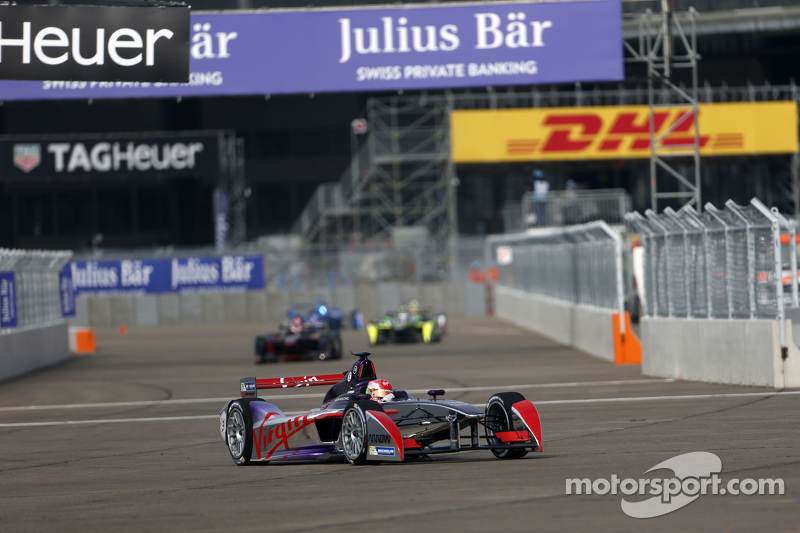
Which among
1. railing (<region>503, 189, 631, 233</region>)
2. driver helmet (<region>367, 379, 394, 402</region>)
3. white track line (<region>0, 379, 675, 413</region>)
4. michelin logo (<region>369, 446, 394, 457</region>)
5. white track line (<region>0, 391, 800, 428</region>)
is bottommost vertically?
white track line (<region>0, 379, 675, 413</region>)

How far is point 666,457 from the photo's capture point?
10656mm

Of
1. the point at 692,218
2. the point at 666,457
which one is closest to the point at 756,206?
the point at 692,218

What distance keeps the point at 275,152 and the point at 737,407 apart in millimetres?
51399

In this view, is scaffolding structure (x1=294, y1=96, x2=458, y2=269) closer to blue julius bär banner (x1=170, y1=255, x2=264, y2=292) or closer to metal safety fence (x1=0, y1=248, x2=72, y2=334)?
blue julius bär banner (x1=170, y1=255, x2=264, y2=292)

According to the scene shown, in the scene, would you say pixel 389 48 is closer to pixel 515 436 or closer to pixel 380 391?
pixel 380 391

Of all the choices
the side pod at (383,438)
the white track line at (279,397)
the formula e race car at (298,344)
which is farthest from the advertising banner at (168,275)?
the side pod at (383,438)

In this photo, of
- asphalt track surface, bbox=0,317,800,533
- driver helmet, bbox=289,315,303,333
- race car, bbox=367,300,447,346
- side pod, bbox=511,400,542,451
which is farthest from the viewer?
race car, bbox=367,300,447,346

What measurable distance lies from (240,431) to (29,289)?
708 inches

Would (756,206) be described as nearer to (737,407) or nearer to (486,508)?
(737,407)

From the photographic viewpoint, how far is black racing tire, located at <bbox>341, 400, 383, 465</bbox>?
10.6m

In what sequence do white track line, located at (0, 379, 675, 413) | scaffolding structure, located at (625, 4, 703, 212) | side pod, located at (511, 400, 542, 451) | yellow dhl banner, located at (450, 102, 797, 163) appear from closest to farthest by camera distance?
side pod, located at (511, 400, 542, 451) < white track line, located at (0, 379, 675, 413) < scaffolding structure, located at (625, 4, 703, 212) < yellow dhl banner, located at (450, 102, 797, 163)

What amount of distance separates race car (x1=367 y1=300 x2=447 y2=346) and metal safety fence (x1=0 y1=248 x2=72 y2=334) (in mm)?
7709

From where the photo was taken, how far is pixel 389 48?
38875mm

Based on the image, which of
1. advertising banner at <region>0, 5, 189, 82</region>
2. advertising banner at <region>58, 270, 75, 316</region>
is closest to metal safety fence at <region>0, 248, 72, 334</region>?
advertising banner at <region>58, 270, 75, 316</region>
